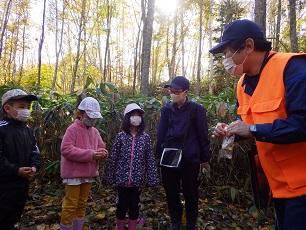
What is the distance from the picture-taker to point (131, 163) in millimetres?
2740

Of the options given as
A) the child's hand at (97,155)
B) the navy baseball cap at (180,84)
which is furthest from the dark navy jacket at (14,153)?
the navy baseball cap at (180,84)

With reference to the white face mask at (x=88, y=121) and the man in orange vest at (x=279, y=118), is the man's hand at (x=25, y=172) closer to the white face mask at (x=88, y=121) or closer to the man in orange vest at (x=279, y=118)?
the white face mask at (x=88, y=121)

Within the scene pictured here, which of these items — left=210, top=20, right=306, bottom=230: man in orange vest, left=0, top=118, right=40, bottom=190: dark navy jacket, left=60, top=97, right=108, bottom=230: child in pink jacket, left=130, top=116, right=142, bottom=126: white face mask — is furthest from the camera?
left=130, top=116, right=142, bottom=126: white face mask

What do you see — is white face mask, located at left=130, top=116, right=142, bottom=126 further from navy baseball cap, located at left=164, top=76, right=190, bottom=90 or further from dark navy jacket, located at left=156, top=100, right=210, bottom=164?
navy baseball cap, located at left=164, top=76, right=190, bottom=90

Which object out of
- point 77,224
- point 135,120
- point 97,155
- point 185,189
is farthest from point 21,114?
point 185,189

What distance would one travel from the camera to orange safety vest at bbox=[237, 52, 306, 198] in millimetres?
1155

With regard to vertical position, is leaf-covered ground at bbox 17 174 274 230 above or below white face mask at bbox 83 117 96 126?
below

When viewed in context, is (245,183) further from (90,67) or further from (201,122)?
(90,67)

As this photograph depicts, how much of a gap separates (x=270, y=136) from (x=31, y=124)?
13.8 feet

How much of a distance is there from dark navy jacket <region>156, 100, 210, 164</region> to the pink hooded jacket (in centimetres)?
85

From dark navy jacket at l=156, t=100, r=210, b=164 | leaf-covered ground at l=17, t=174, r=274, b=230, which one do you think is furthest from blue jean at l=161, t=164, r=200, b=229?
leaf-covered ground at l=17, t=174, r=274, b=230

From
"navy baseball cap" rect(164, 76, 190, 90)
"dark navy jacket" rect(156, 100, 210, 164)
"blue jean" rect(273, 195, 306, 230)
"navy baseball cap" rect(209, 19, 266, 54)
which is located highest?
"navy baseball cap" rect(209, 19, 266, 54)

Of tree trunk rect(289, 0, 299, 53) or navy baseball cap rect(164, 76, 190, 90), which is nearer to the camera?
navy baseball cap rect(164, 76, 190, 90)

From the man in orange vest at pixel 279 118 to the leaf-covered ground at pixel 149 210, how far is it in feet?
6.40
